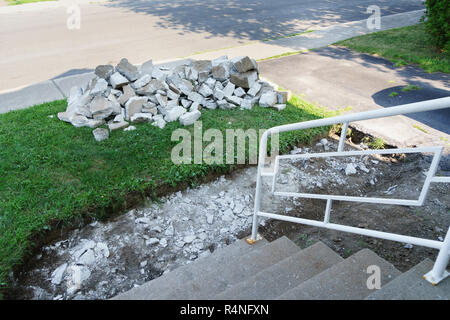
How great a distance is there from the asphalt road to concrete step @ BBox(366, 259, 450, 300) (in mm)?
8290

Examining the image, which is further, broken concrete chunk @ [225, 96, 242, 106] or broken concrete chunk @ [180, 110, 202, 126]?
→ broken concrete chunk @ [225, 96, 242, 106]

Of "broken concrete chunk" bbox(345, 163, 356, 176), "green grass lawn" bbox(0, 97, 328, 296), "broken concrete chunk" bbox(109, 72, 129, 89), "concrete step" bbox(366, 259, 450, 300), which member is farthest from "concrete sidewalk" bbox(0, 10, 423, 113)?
"concrete step" bbox(366, 259, 450, 300)

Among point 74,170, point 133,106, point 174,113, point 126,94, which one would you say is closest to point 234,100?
point 174,113

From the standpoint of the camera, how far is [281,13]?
13.9m

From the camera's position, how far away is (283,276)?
100.0 inches

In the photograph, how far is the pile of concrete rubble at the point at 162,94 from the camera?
579 cm

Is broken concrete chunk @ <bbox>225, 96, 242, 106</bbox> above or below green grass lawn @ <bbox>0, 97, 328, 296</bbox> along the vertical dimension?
above

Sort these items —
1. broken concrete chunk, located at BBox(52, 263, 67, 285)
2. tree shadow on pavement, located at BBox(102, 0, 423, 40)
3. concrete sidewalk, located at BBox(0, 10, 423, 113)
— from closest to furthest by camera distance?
1. broken concrete chunk, located at BBox(52, 263, 67, 285)
2. concrete sidewalk, located at BBox(0, 10, 423, 113)
3. tree shadow on pavement, located at BBox(102, 0, 423, 40)

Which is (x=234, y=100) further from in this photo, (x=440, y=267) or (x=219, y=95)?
(x=440, y=267)

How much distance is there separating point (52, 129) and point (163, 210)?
267cm

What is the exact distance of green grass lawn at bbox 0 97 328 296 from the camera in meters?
3.78

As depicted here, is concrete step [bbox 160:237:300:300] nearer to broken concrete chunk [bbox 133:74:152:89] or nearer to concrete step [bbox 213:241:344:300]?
concrete step [bbox 213:241:344:300]

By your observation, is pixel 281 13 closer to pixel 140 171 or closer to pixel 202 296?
pixel 140 171
